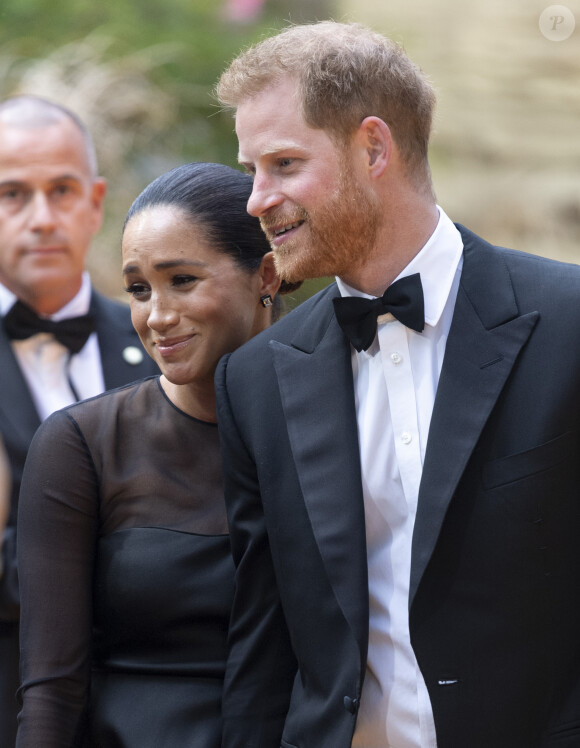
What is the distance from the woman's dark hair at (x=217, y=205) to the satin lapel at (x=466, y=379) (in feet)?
1.99

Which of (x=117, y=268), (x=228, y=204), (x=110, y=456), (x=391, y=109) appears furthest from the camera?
(x=117, y=268)

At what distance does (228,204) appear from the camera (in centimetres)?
245

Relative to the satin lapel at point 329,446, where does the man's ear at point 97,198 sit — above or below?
above

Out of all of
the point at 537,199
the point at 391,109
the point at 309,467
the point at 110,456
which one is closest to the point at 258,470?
the point at 309,467

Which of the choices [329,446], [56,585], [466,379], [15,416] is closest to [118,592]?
[56,585]

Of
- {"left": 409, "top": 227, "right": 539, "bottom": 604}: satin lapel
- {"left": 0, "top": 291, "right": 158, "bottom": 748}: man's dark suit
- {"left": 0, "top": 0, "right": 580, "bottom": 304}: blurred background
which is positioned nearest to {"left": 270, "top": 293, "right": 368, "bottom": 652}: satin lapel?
{"left": 409, "top": 227, "right": 539, "bottom": 604}: satin lapel

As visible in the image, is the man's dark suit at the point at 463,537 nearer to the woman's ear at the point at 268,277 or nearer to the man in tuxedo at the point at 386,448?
the man in tuxedo at the point at 386,448

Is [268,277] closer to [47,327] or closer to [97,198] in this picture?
[47,327]

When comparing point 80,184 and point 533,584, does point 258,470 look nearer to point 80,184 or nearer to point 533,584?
point 533,584

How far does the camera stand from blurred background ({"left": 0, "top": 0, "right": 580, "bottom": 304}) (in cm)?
610

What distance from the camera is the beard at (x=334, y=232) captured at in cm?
204

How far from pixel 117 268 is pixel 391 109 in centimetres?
395

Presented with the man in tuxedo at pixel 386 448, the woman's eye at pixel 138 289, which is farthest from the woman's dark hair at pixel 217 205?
the man in tuxedo at pixel 386 448

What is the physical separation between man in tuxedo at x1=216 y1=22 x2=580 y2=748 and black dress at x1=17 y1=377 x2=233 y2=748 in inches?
4.5
